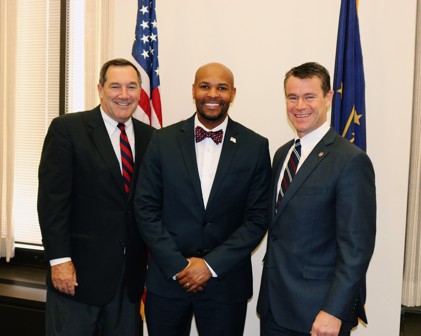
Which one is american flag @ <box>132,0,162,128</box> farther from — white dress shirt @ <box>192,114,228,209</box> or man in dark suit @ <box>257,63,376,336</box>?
man in dark suit @ <box>257,63,376,336</box>

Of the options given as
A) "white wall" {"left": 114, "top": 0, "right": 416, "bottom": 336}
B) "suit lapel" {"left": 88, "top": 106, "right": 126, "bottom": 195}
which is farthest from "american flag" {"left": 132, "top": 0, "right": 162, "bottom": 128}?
"suit lapel" {"left": 88, "top": 106, "right": 126, "bottom": 195}

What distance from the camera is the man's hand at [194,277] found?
6.60 feet

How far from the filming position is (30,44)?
3971 mm

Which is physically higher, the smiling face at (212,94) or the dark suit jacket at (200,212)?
the smiling face at (212,94)

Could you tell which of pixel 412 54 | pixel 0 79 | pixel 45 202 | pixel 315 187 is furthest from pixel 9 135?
pixel 412 54

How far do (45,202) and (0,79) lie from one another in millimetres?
2291

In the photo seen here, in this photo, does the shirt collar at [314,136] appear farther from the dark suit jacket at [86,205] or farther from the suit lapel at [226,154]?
the dark suit jacket at [86,205]

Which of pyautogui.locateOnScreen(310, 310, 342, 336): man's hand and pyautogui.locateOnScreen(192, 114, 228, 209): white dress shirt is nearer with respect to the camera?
pyautogui.locateOnScreen(310, 310, 342, 336): man's hand

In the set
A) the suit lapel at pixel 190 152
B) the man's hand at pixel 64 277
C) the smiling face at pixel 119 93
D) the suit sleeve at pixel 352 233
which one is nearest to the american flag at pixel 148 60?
the smiling face at pixel 119 93

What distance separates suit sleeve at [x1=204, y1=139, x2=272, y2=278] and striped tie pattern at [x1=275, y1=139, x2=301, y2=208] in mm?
208

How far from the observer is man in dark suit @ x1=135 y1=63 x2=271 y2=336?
2062 mm

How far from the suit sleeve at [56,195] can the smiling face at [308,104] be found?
137cm

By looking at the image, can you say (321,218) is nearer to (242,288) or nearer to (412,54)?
(242,288)

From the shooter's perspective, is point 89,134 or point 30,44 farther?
point 30,44
